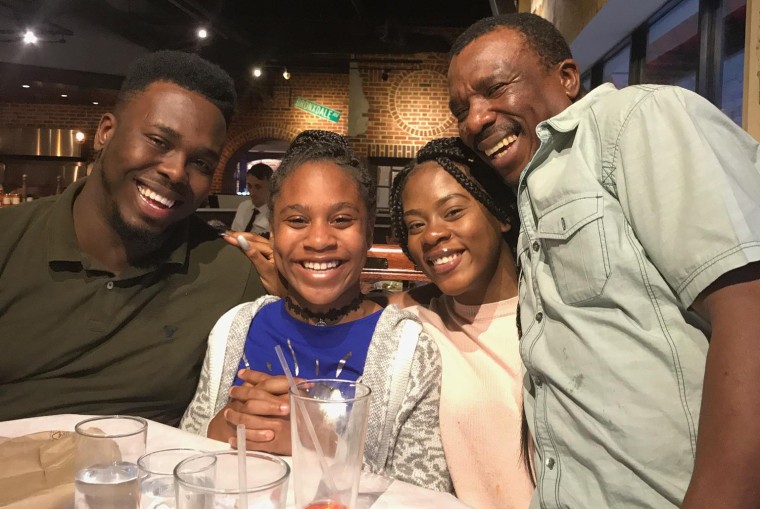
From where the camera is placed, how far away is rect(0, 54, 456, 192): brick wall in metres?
10.0

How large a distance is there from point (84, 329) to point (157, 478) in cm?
95

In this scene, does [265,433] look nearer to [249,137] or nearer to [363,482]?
[363,482]

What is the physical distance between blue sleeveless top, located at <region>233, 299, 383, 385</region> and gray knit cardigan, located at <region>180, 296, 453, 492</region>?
4cm

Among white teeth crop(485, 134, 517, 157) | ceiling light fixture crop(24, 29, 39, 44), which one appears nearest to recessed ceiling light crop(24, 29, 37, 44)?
ceiling light fixture crop(24, 29, 39, 44)

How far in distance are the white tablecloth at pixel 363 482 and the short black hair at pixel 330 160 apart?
74 centimetres

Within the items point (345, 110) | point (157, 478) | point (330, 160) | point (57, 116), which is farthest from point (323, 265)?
point (57, 116)

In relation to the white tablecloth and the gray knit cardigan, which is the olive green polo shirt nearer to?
the gray knit cardigan

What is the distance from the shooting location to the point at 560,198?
122 cm

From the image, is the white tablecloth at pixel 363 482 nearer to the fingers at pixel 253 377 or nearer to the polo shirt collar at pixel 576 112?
the fingers at pixel 253 377

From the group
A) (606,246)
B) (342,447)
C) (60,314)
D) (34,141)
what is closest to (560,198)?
(606,246)

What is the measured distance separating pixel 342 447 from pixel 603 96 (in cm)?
89

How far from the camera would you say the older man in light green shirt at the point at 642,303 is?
0.88 meters

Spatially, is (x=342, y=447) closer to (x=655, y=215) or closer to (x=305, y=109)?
(x=655, y=215)

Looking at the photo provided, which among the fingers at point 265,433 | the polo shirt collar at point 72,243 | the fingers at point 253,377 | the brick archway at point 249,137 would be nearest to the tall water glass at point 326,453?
the fingers at point 265,433
